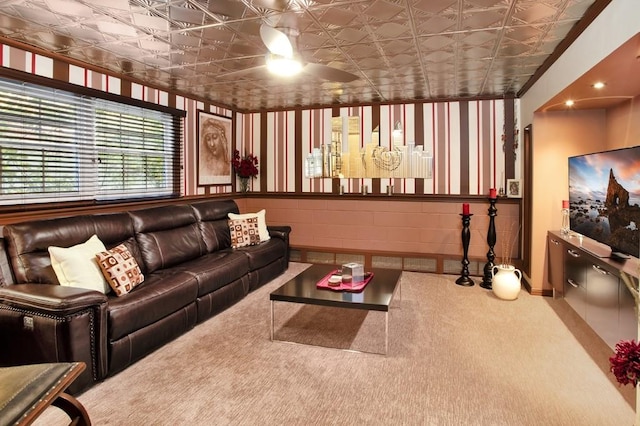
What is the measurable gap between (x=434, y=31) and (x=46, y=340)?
342 cm

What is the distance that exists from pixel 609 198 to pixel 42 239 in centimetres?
434

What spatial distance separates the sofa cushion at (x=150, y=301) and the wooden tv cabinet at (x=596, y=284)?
299 centimetres

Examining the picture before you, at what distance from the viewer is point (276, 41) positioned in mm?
2592

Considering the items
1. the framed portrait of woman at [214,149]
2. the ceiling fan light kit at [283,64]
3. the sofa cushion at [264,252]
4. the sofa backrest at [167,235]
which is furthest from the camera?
the framed portrait of woman at [214,149]

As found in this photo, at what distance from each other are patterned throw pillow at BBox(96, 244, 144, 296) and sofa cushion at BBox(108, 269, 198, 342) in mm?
64

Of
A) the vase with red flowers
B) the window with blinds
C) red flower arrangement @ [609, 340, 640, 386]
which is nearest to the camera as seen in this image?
red flower arrangement @ [609, 340, 640, 386]

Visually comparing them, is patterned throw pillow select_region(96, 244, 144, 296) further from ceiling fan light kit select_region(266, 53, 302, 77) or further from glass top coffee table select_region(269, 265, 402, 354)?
ceiling fan light kit select_region(266, 53, 302, 77)

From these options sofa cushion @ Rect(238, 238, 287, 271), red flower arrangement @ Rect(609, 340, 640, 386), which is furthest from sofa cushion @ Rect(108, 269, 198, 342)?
red flower arrangement @ Rect(609, 340, 640, 386)

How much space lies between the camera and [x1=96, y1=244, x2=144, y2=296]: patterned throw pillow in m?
2.92

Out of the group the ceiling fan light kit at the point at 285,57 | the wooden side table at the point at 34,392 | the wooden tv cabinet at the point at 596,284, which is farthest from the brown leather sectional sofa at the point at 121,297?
the wooden tv cabinet at the point at 596,284

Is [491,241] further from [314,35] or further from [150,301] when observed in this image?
[150,301]

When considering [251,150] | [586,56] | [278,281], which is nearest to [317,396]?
[278,281]

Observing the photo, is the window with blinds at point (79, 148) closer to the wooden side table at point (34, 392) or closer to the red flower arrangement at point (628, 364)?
the wooden side table at point (34, 392)

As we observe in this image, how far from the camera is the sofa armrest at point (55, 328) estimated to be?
229cm
